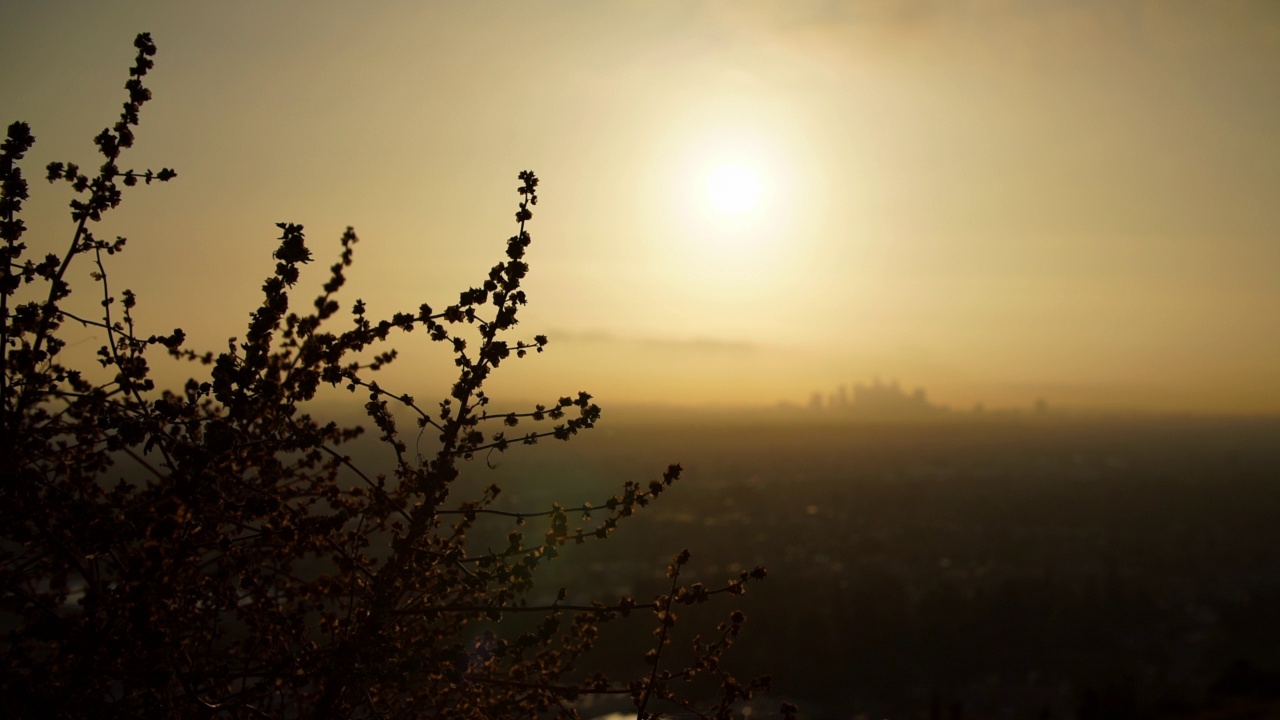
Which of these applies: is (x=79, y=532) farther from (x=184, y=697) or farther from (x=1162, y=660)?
(x=1162, y=660)

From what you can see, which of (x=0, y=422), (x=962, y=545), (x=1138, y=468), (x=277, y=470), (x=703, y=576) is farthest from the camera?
(x=1138, y=468)

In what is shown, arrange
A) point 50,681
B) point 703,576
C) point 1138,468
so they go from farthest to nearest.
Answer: point 1138,468, point 703,576, point 50,681

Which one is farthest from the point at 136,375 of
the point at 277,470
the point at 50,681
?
the point at 50,681

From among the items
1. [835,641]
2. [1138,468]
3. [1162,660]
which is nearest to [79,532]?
[835,641]

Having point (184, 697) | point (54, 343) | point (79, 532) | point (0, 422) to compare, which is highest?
point (54, 343)

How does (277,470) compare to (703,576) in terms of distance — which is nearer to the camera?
(277,470)

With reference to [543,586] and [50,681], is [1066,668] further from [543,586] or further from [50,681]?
[50,681]

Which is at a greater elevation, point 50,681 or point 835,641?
point 50,681

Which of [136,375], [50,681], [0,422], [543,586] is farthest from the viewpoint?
[543,586]

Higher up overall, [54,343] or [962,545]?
[54,343]
